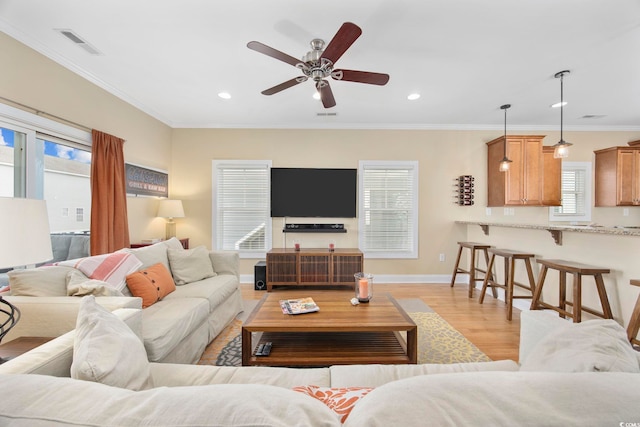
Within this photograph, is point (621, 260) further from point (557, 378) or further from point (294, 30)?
point (294, 30)

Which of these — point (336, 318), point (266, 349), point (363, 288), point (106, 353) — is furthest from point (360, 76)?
point (106, 353)

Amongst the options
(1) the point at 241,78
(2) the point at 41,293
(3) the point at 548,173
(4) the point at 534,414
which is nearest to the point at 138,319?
(2) the point at 41,293

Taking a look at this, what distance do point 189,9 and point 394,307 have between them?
2753 millimetres

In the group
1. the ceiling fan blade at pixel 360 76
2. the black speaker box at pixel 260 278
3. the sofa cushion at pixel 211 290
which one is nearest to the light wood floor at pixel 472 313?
the black speaker box at pixel 260 278

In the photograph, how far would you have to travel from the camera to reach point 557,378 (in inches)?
23.0

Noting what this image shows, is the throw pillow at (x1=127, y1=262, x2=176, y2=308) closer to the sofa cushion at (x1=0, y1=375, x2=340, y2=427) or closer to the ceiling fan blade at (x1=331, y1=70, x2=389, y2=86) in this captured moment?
the sofa cushion at (x1=0, y1=375, x2=340, y2=427)

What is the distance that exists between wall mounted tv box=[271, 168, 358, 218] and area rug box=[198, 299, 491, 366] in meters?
2.02

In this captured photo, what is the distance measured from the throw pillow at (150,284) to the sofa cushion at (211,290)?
0.29 feet

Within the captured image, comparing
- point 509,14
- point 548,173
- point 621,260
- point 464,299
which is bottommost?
point 464,299

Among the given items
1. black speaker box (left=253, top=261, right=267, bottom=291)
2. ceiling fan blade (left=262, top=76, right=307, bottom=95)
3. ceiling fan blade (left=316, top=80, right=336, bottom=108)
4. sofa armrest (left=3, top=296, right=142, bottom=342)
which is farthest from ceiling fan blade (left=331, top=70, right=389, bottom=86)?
black speaker box (left=253, top=261, right=267, bottom=291)

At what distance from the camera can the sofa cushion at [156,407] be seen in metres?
0.50

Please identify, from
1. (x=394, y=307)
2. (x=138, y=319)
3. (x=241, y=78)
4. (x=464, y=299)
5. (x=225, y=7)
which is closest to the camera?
(x=138, y=319)

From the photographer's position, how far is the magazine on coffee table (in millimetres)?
2036

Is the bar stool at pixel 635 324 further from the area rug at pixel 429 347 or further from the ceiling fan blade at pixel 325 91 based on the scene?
the ceiling fan blade at pixel 325 91
